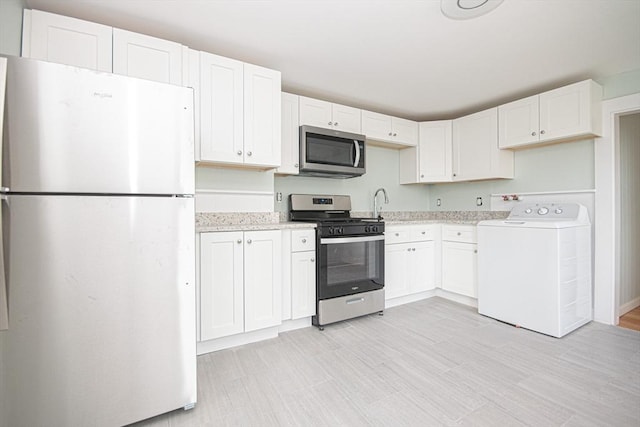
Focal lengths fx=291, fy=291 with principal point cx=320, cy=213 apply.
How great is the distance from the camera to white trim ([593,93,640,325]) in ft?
8.66

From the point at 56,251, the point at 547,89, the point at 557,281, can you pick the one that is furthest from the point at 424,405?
the point at 547,89

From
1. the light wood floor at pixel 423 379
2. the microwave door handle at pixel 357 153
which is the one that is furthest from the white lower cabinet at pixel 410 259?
the microwave door handle at pixel 357 153

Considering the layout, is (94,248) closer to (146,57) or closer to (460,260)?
(146,57)

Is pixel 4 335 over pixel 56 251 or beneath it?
beneath

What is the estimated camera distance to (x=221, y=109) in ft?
7.40

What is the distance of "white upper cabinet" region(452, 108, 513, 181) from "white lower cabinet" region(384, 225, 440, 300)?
0.78 metres

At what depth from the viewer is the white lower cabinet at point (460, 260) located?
315cm

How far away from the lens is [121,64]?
6.20 feet

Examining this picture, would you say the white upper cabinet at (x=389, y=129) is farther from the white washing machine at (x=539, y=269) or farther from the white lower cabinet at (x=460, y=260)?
the white washing machine at (x=539, y=269)

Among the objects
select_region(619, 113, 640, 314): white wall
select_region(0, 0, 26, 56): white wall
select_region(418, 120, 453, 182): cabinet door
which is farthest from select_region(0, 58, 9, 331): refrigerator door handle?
select_region(619, 113, 640, 314): white wall

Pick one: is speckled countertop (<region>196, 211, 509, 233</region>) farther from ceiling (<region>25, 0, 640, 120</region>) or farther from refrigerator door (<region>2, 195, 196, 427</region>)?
ceiling (<region>25, 0, 640, 120</region>)

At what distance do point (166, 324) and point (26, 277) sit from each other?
579 millimetres

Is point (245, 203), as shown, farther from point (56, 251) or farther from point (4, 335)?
point (4, 335)

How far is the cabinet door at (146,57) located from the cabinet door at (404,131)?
2.41 meters
